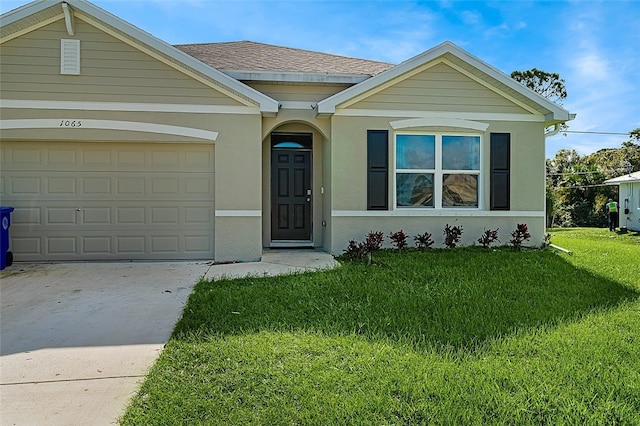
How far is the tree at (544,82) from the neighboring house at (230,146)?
20.3 metres

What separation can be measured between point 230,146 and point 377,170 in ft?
10.3

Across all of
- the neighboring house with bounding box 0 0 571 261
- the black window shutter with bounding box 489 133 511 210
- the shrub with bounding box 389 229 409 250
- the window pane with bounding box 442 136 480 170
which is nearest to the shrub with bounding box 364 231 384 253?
the shrub with bounding box 389 229 409 250

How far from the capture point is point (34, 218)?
26.2 ft

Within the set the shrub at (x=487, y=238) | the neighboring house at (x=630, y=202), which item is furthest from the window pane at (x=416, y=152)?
the neighboring house at (x=630, y=202)

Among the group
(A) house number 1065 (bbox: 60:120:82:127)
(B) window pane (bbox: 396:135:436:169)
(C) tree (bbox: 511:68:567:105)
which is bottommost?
(B) window pane (bbox: 396:135:436:169)

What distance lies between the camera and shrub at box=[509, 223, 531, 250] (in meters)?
9.02

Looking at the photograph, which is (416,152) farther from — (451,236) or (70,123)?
(70,123)

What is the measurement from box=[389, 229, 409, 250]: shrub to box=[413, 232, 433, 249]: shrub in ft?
0.98

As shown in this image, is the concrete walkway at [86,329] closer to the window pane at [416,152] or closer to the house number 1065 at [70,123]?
the house number 1065 at [70,123]

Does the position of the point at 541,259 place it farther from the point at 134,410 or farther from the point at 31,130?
the point at 31,130

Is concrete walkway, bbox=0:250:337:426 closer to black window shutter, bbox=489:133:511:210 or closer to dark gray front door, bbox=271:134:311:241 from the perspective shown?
dark gray front door, bbox=271:134:311:241

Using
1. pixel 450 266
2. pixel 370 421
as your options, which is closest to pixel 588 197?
pixel 450 266

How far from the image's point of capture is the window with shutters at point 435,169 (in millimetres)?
9172

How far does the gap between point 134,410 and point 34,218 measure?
6.88 metres
